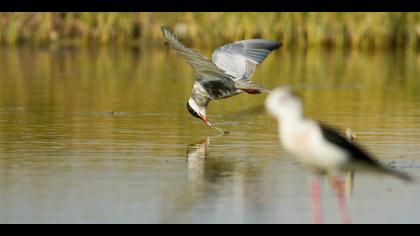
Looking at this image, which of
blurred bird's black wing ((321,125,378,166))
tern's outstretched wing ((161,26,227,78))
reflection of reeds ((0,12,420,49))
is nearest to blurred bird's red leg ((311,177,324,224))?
blurred bird's black wing ((321,125,378,166))

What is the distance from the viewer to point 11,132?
49.3 ft

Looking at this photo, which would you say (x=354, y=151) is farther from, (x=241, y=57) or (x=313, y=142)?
(x=241, y=57)

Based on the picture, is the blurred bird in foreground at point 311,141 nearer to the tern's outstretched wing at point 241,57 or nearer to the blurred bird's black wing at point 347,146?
the blurred bird's black wing at point 347,146

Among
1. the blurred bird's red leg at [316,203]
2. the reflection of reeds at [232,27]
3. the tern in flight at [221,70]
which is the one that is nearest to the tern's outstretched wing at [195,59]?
the tern in flight at [221,70]

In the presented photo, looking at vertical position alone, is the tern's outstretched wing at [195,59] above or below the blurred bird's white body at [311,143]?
above

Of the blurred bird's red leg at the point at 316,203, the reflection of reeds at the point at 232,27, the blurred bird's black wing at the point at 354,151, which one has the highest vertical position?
the reflection of reeds at the point at 232,27

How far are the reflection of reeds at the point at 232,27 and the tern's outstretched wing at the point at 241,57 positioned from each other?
18.6 m

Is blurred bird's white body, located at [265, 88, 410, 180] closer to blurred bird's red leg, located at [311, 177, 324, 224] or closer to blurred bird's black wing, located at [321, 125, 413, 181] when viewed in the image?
blurred bird's black wing, located at [321, 125, 413, 181]

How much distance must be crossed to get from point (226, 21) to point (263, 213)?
2649 cm

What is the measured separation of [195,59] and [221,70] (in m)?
0.55

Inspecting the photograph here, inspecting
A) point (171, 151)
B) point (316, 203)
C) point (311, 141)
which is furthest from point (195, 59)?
point (311, 141)

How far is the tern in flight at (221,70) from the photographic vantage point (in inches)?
565
